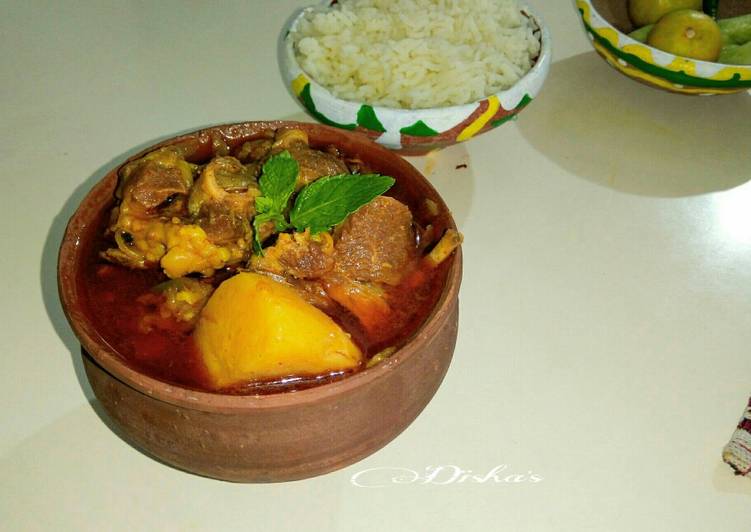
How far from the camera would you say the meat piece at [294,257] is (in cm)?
87

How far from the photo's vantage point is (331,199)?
0.89 m

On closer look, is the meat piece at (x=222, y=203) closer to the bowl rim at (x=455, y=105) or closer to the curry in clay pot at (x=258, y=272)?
the curry in clay pot at (x=258, y=272)

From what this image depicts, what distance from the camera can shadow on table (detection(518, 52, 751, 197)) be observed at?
152 cm

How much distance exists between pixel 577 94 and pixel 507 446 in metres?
1.00

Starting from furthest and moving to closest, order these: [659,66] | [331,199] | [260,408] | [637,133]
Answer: [637,133], [659,66], [331,199], [260,408]

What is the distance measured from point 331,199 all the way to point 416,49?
24.7 inches

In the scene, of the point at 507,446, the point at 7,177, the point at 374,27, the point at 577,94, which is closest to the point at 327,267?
the point at 507,446

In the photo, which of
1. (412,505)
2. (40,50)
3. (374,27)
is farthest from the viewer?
(40,50)

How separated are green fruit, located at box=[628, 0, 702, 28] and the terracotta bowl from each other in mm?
1051

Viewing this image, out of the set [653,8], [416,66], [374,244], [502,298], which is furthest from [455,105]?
[653,8]

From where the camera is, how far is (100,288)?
35.9 inches

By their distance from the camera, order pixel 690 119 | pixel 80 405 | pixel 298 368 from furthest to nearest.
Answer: pixel 690 119
pixel 80 405
pixel 298 368

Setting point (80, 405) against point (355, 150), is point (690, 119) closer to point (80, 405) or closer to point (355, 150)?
point (355, 150)

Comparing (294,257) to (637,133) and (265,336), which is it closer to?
(265,336)
